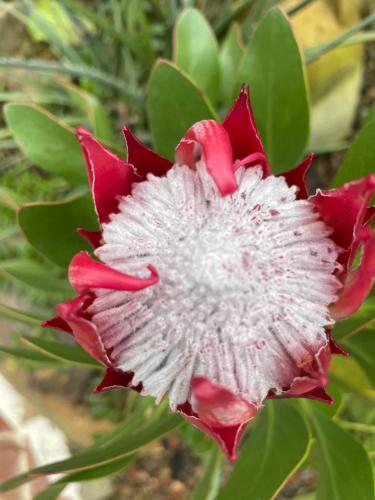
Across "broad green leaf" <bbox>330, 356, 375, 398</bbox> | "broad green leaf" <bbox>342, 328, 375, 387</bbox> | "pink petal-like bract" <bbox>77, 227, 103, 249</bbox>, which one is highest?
"pink petal-like bract" <bbox>77, 227, 103, 249</bbox>

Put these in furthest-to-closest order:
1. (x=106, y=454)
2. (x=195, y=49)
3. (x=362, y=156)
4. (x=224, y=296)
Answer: (x=195, y=49), (x=362, y=156), (x=106, y=454), (x=224, y=296)

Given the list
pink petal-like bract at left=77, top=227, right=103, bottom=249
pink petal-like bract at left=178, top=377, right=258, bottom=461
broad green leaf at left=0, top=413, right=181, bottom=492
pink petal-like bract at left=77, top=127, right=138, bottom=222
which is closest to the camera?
pink petal-like bract at left=178, top=377, right=258, bottom=461

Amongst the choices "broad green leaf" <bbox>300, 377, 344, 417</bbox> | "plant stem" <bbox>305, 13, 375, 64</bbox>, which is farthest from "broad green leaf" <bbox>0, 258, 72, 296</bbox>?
"plant stem" <bbox>305, 13, 375, 64</bbox>

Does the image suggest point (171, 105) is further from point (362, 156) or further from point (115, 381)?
point (115, 381)

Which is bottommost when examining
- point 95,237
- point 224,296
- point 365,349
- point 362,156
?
point 365,349

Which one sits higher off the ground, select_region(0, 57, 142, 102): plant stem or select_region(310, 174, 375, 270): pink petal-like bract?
select_region(0, 57, 142, 102): plant stem

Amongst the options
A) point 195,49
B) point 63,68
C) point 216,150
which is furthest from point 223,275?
point 63,68

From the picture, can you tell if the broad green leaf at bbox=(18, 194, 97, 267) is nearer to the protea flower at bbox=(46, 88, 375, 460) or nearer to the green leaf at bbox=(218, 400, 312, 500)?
the protea flower at bbox=(46, 88, 375, 460)
